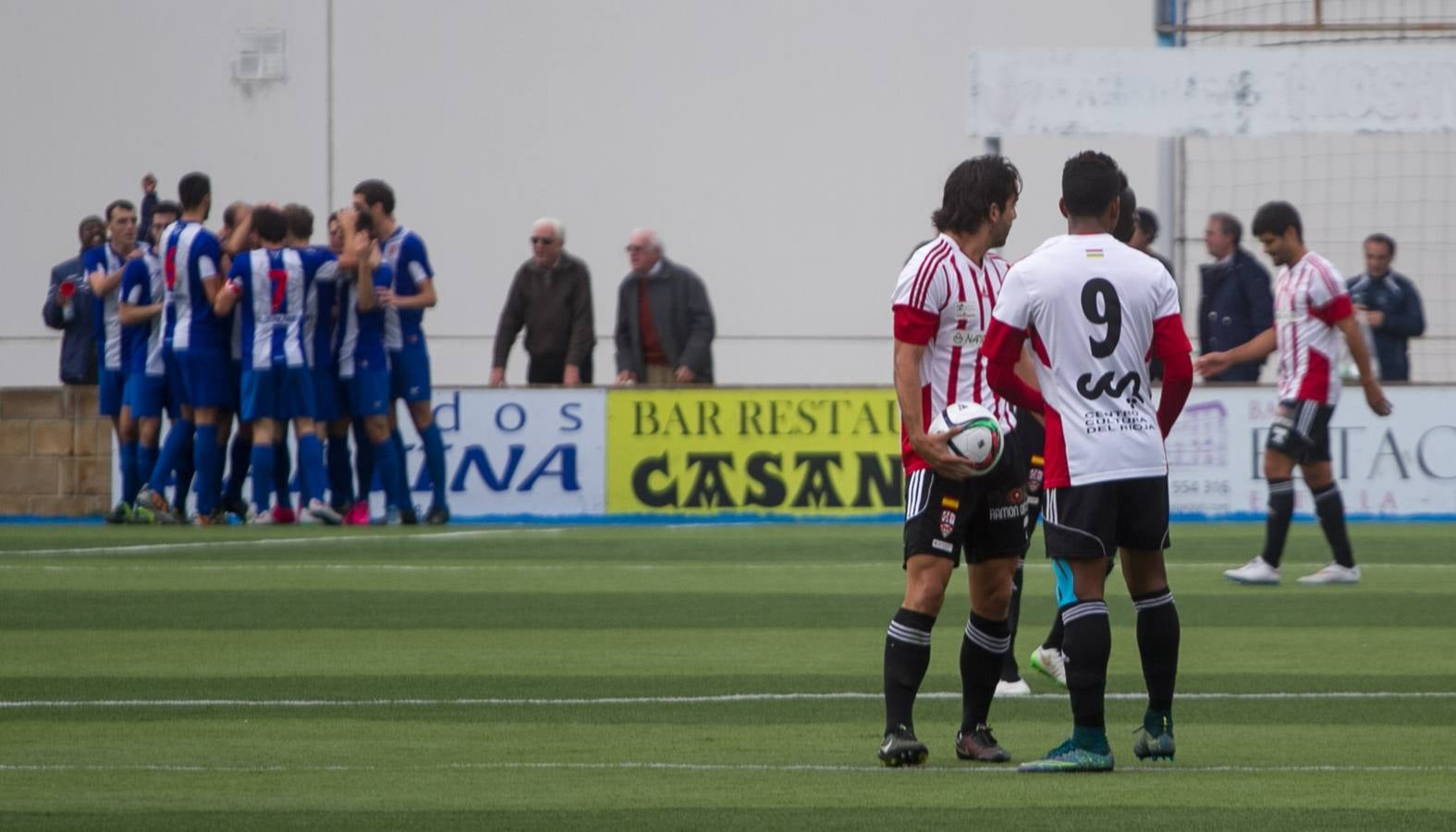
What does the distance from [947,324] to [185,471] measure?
11984mm

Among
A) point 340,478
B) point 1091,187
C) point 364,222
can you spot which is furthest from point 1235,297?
point 1091,187

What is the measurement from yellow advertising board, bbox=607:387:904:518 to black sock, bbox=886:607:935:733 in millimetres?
12072

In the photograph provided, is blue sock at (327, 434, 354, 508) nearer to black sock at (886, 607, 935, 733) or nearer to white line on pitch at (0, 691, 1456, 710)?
white line on pitch at (0, 691, 1456, 710)

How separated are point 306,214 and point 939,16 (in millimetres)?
10201

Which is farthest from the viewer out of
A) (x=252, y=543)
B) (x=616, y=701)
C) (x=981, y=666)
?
(x=252, y=543)

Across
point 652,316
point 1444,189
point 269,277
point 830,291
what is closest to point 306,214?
point 269,277

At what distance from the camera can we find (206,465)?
1736cm

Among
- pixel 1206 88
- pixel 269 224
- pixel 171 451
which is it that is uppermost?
pixel 1206 88

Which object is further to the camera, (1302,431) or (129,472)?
Answer: (129,472)

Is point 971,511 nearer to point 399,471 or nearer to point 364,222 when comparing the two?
point 364,222

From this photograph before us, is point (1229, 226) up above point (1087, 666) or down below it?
above

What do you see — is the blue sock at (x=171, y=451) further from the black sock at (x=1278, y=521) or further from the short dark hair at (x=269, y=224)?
the black sock at (x=1278, y=521)

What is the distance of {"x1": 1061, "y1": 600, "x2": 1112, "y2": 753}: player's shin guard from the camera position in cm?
639

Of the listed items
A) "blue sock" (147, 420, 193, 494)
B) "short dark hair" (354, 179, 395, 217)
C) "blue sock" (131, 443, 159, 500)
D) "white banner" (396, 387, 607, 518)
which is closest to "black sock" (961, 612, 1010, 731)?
"short dark hair" (354, 179, 395, 217)
